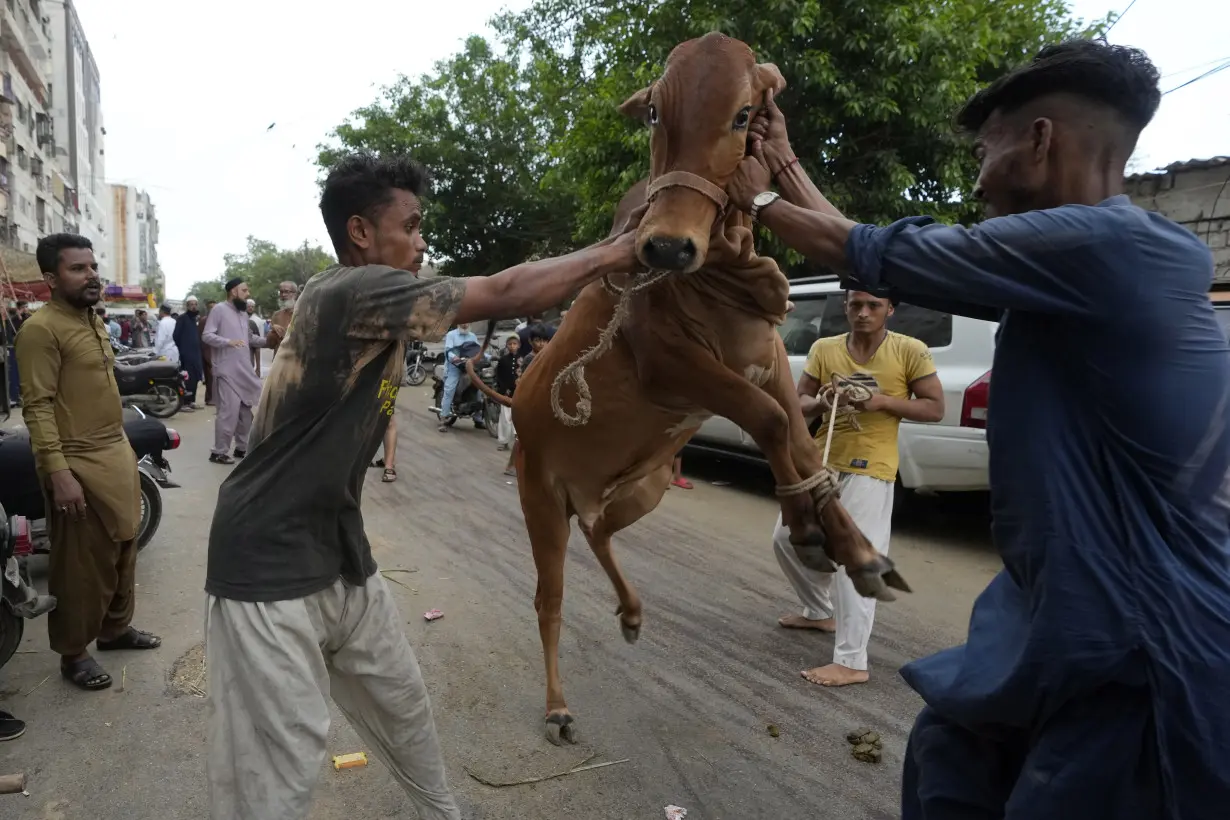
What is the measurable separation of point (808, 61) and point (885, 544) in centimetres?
518

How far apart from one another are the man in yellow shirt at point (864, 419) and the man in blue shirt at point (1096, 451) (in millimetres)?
2400

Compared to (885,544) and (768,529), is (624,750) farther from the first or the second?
(768,529)

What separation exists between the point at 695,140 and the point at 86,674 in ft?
12.2

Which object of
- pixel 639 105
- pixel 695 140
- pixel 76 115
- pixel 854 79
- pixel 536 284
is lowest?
pixel 536 284

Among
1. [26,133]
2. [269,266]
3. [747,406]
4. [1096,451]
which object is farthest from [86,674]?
[269,266]

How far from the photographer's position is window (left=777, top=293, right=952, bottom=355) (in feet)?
20.0

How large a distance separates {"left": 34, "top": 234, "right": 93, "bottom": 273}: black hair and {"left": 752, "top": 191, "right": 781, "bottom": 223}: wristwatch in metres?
3.27

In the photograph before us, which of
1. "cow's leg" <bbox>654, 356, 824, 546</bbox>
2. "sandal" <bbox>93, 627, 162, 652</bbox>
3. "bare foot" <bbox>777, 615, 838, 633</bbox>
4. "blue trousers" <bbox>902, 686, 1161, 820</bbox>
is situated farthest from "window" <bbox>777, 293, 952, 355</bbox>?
"blue trousers" <bbox>902, 686, 1161, 820</bbox>

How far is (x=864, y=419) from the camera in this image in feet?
13.5

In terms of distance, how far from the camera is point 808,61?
7484 millimetres

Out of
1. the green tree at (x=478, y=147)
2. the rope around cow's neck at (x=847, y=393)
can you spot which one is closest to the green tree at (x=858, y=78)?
the rope around cow's neck at (x=847, y=393)

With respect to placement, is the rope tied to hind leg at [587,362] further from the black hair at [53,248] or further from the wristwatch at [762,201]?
the black hair at [53,248]

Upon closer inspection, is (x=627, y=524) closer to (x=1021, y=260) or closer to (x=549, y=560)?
(x=549, y=560)

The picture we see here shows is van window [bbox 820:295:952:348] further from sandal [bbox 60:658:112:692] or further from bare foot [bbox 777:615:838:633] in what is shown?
sandal [bbox 60:658:112:692]
